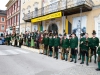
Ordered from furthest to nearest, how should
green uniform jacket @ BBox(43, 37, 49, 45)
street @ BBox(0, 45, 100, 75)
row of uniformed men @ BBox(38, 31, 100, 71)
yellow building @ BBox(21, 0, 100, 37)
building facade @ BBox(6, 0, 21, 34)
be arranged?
building facade @ BBox(6, 0, 21, 34)
yellow building @ BBox(21, 0, 100, 37)
green uniform jacket @ BBox(43, 37, 49, 45)
row of uniformed men @ BBox(38, 31, 100, 71)
street @ BBox(0, 45, 100, 75)

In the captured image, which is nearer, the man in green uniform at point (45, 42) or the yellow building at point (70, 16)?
the man in green uniform at point (45, 42)

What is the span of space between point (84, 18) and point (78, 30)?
1.37 meters

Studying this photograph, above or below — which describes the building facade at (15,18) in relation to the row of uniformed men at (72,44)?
above

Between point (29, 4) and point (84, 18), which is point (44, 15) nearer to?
point (84, 18)

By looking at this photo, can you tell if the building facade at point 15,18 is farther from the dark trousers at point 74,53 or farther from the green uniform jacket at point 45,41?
the dark trousers at point 74,53

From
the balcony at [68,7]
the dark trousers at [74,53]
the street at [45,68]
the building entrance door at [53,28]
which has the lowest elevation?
the street at [45,68]

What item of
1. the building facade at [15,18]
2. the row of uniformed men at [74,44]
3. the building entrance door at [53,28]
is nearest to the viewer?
the row of uniformed men at [74,44]

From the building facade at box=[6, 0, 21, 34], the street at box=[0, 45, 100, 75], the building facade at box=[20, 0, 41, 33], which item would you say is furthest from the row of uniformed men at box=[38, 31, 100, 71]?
the building facade at box=[6, 0, 21, 34]

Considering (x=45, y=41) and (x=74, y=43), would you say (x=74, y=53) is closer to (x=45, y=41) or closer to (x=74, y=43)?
(x=74, y=43)

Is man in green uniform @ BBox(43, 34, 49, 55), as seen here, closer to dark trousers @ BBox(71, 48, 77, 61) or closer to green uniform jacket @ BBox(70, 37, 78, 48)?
green uniform jacket @ BBox(70, 37, 78, 48)

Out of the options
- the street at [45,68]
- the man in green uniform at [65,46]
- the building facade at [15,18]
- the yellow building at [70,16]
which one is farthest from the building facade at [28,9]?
the street at [45,68]

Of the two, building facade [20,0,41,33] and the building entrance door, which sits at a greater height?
building facade [20,0,41,33]

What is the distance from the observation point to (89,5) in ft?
43.3

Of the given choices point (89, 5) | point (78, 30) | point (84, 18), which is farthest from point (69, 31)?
point (89, 5)
